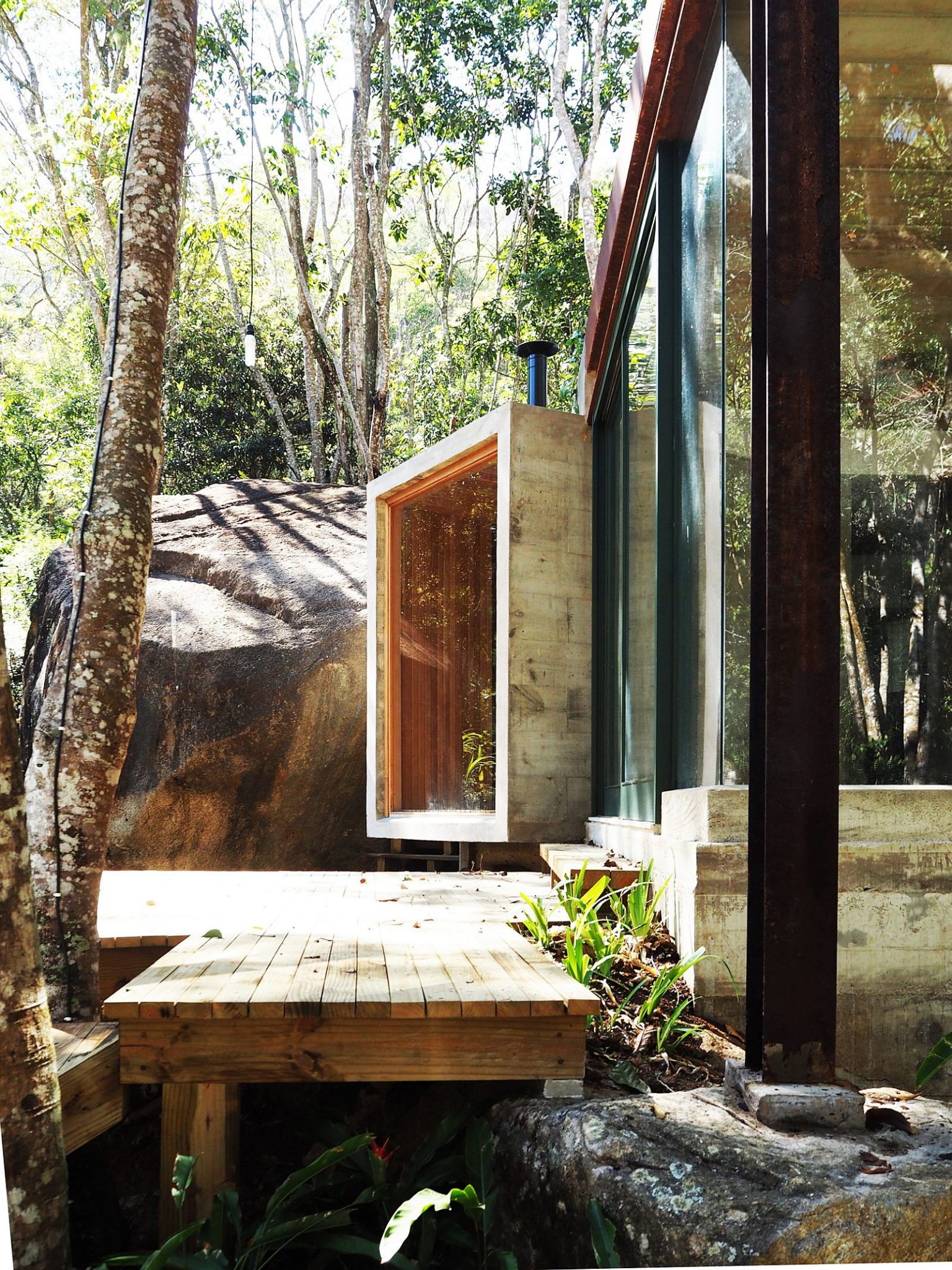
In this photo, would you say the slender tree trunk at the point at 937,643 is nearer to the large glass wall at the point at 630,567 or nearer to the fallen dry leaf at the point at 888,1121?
the fallen dry leaf at the point at 888,1121

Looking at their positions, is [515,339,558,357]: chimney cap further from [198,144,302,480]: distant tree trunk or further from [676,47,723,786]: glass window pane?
[198,144,302,480]: distant tree trunk

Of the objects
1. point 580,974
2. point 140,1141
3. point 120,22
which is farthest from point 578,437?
point 120,22

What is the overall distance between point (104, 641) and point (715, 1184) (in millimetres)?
1776

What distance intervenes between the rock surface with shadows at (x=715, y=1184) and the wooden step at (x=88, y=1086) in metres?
0.81

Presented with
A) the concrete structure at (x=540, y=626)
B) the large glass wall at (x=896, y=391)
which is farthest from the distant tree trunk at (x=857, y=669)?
the concrete structure at (x=540, y=626)

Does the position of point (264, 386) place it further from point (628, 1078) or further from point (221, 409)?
point (628, 1078)

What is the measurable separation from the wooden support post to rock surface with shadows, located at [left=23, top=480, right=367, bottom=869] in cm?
597

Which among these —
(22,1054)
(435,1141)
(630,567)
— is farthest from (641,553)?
(22,1054)

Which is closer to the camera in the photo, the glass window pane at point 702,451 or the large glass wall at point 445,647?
the glass window pane at point 702,451

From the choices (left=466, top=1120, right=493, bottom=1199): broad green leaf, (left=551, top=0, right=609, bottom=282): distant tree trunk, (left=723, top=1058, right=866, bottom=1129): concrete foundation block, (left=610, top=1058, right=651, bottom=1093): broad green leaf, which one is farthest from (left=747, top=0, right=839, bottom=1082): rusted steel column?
(left=551, top=0, right=609, bottom=282): distant tree trunk

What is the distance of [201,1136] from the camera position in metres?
2.25

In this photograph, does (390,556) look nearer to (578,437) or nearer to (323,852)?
(578,437)

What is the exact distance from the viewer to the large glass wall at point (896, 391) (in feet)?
8.72

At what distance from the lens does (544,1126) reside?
6.82 feet
